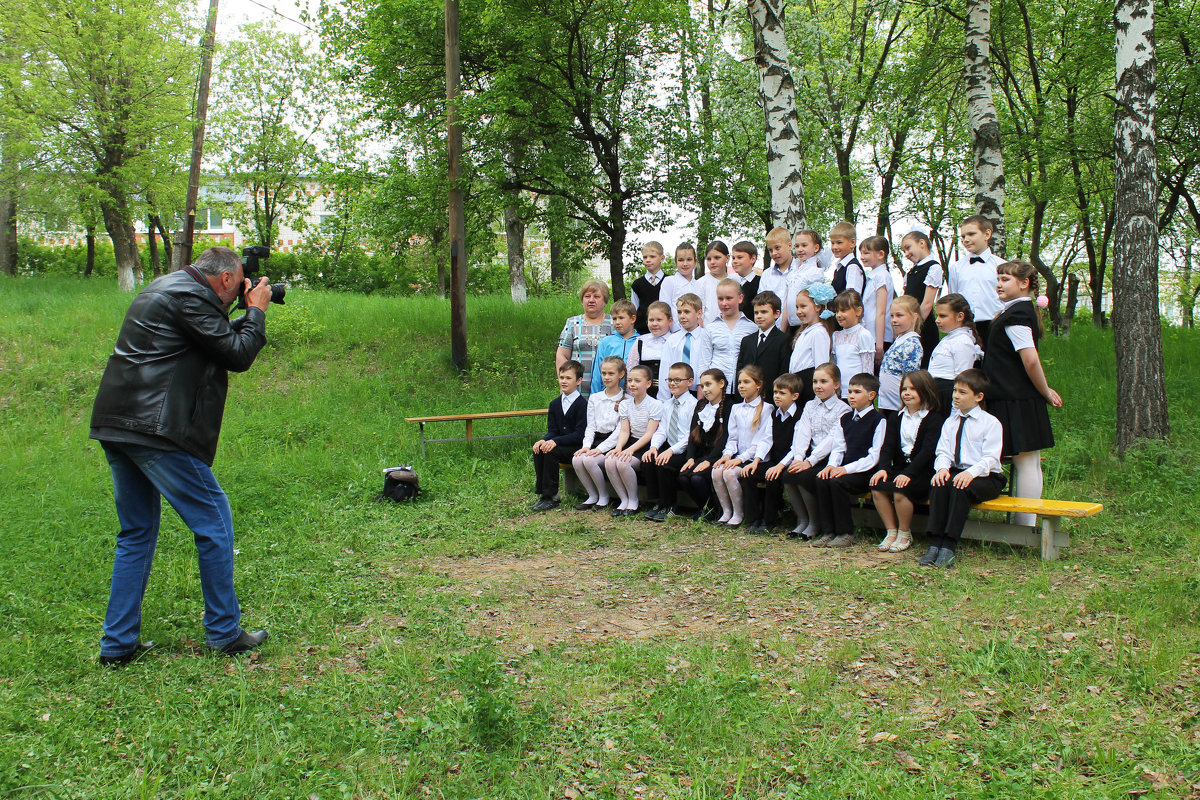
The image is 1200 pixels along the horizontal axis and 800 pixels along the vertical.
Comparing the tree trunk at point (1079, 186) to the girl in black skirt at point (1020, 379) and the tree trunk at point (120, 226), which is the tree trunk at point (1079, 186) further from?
the tree trunk at point (120, 226)

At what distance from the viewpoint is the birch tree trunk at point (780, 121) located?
8859mm

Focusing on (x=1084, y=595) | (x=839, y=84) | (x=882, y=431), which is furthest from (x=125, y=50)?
(x=1084, y=595)

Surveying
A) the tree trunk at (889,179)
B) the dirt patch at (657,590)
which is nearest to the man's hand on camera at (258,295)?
the dirt patch at (657,590)

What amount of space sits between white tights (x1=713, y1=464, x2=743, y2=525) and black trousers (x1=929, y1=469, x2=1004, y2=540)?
152 cm

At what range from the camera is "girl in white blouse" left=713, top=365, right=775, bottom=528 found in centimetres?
650

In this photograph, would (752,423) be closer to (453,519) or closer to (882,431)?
(882,431)

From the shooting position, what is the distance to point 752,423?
654 centimetres

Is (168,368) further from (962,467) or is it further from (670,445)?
(962,467)

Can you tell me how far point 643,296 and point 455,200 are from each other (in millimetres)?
4469

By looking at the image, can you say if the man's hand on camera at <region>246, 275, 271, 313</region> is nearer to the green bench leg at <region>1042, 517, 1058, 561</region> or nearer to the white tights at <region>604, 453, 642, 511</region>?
the white tights at <region>604, 453, 642, 511</region>

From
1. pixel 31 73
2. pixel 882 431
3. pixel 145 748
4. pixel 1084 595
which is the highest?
pixel 31 73

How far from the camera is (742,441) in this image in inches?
261

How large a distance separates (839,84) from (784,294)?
13.1 meters

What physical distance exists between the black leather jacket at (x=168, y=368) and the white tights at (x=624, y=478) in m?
3.70
